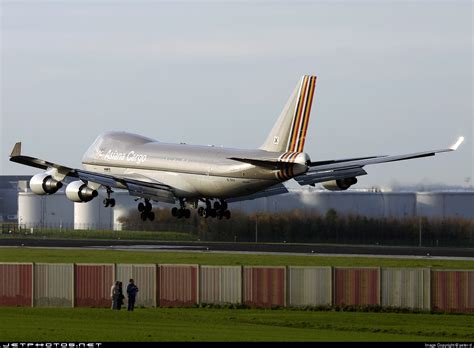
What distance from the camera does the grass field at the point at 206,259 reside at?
3339 inches

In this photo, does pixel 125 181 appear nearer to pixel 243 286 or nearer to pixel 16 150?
pixel 16 150

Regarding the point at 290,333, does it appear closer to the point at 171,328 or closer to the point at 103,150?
the point at 171,328

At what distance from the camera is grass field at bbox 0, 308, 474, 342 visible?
49797 millimetres

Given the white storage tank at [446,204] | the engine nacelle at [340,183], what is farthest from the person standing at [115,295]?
the white storage tank at [446,204]

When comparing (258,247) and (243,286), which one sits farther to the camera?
(258,247)

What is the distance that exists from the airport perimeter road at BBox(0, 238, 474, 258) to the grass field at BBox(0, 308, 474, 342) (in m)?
33.2

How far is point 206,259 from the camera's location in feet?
292

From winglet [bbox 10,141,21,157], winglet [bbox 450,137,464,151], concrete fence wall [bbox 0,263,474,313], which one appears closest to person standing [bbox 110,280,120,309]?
concrete fence wall [bbox 0,263,474,313]

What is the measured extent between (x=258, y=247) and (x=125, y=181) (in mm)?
17103

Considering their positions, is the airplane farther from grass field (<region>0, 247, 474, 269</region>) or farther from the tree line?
the tree line

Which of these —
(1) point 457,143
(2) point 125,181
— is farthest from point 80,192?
(1) point 457,143

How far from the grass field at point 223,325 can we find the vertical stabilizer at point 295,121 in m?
21.8

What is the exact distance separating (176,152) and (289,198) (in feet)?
90.8

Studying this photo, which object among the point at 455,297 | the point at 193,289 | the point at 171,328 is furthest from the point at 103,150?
the point at 171,328
